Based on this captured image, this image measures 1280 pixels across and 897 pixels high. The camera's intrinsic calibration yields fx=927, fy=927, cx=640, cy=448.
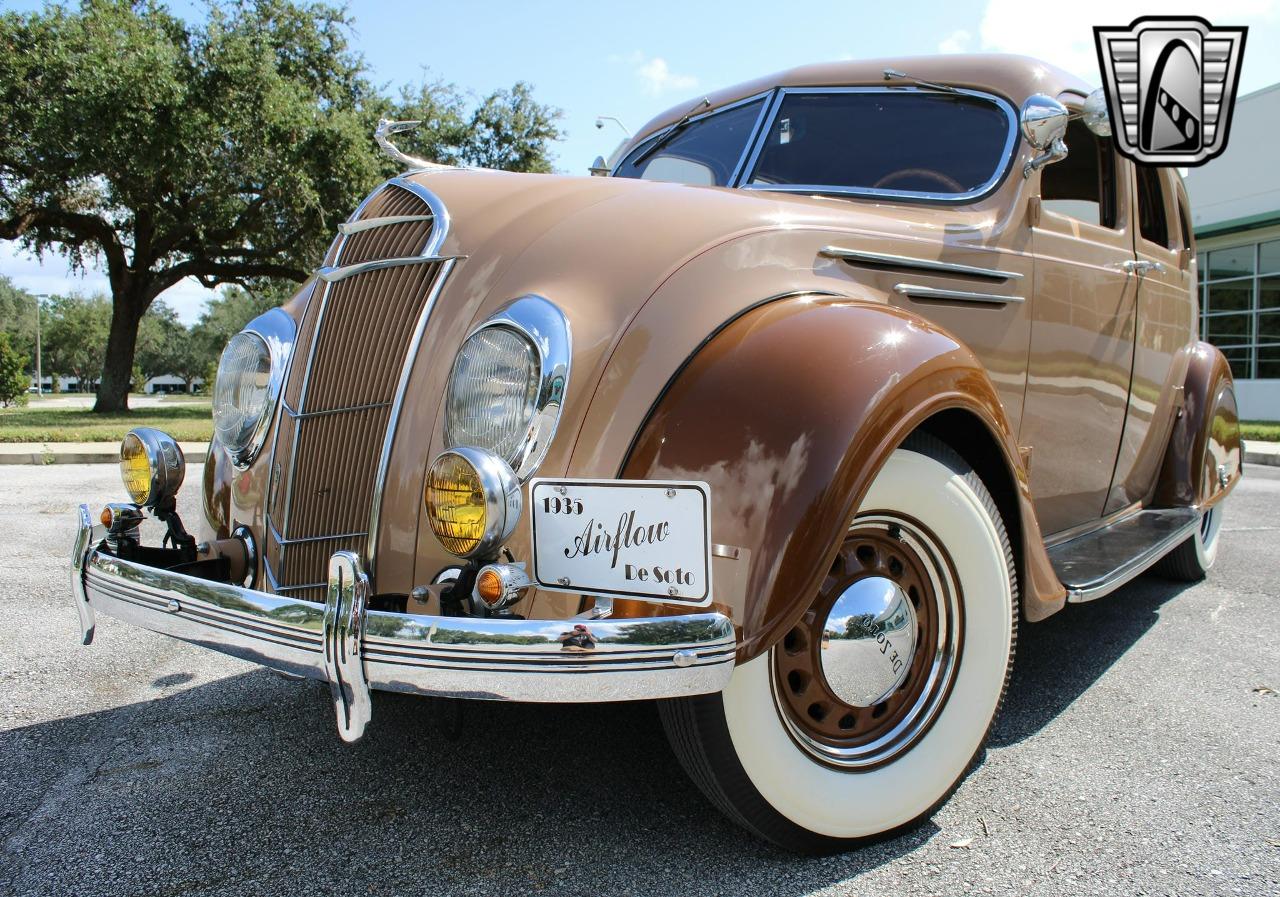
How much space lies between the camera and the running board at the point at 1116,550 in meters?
2.49

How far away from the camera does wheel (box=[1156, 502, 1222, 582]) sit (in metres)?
4.27

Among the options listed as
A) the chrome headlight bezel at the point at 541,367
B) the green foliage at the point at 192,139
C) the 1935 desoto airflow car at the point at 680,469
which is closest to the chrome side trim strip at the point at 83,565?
the 1935 desoto airflow car at the point at 680,469

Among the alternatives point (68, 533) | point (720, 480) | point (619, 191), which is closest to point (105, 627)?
point (68, 533)

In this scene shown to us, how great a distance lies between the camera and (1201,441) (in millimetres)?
3859

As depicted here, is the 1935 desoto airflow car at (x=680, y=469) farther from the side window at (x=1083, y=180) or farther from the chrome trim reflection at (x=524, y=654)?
the side window at (x=1083, y=180)

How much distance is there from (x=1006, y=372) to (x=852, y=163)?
0.81 meters

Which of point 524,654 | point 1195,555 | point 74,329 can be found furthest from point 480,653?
point 74,329

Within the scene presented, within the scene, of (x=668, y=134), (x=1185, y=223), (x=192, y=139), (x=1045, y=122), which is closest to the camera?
(x=1045, y=122)

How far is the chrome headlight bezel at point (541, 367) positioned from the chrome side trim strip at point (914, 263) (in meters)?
0.70

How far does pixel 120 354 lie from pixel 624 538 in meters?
21.5

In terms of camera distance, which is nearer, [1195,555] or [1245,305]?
[1195,555]
